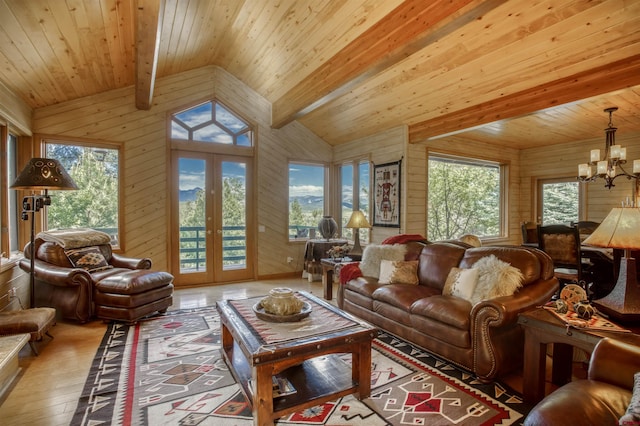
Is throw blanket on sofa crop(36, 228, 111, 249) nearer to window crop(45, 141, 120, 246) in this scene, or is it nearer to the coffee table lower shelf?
window crop(45, 141, 120, 246)

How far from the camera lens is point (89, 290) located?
3.69 metres

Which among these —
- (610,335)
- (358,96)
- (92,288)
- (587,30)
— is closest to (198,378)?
(92,288)

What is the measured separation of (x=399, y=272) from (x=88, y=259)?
389 centimetres

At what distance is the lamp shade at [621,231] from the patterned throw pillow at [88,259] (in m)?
5.10

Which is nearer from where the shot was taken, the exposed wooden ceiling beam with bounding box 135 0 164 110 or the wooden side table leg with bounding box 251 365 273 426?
the wooden side table leg with bounding box 251 365 273 426

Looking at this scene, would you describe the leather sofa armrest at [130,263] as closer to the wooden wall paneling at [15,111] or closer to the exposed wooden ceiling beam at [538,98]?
the wooden wall paneling at [15,111]

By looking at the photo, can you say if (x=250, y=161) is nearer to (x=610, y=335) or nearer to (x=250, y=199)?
(x=250, y=199)

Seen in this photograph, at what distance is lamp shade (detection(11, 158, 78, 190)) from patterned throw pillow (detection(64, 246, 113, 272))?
988 millimetres

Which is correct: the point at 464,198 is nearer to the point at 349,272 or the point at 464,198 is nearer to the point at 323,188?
the point at 323,188

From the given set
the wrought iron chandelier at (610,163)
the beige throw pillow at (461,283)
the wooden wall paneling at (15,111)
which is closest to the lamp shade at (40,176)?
the wooden wall paneling at (15,111)

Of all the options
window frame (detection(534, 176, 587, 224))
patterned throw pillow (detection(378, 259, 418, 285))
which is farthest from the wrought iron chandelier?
patterned throw pillow (detection(378, 259, 418, 285))

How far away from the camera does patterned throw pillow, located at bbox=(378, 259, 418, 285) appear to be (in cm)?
360

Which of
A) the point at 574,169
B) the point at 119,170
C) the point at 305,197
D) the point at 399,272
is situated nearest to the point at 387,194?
the point at 305,197

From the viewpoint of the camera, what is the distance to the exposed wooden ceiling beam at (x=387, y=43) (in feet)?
8.24
